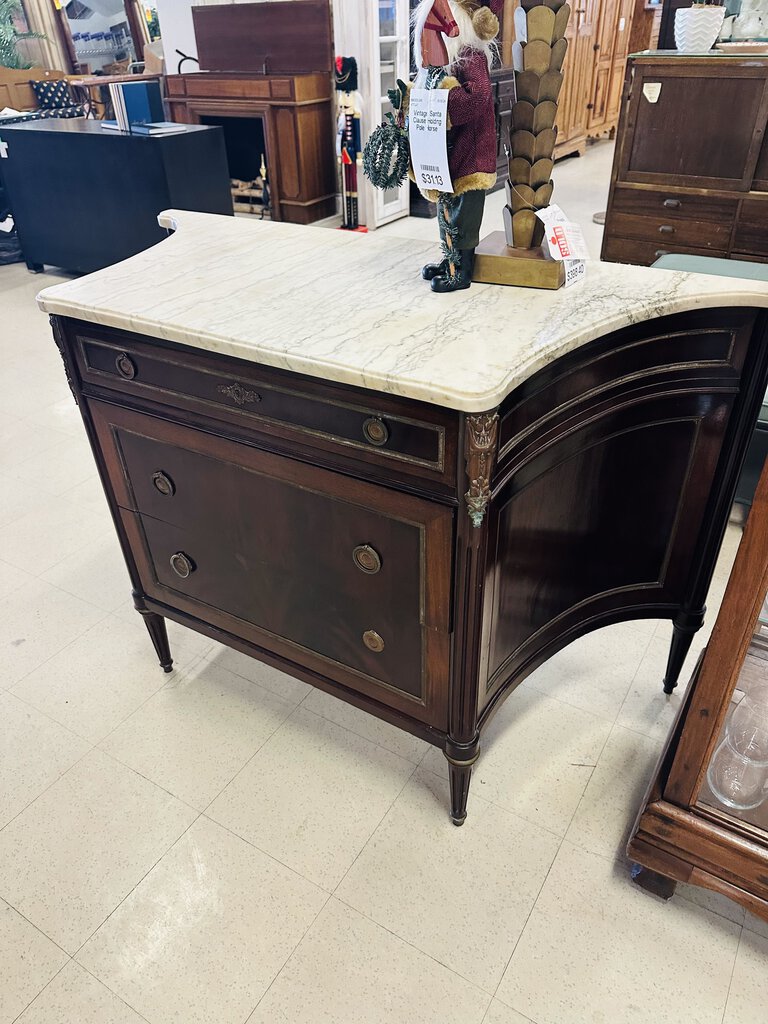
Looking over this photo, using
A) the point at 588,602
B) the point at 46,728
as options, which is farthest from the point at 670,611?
the point at 46,728

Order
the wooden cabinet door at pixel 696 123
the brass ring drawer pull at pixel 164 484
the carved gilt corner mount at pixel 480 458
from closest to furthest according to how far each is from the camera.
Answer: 1. the carved gilt corner mount at pixel 480 458
2. the brass ring drawer pull at pixel 164 484
3. the wooden cabinet door at pixel 696 123

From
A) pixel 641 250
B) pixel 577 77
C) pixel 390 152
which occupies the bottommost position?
pixel 641 250

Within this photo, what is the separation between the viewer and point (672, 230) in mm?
3262

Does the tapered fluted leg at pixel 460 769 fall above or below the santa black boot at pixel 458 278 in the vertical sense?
below

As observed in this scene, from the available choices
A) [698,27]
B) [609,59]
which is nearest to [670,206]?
[698,27]

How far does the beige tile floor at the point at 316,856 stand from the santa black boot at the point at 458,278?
976 mm

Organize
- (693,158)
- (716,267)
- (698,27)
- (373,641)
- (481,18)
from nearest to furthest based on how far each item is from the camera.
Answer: (481,18), (373,641), (716,267), (698,27), (693,158)

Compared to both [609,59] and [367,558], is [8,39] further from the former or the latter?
[367,558]

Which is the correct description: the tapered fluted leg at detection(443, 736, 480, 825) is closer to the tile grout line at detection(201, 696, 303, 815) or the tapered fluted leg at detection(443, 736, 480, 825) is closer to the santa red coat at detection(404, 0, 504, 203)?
the tile grout line at detection(201, 696, 303, 815)

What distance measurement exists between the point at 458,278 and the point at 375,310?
0.17 m

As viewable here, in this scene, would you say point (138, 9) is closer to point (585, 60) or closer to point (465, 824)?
point (585, 60)

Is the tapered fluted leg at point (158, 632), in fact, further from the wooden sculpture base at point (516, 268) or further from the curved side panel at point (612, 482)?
the wooden sculpture base at point (516, 268)

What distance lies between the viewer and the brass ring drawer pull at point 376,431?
1021 millimetres

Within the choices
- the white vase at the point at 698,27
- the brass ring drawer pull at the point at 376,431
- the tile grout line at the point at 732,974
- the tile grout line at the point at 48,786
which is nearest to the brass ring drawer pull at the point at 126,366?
the brass ring drawer pull at the point at 376,431
